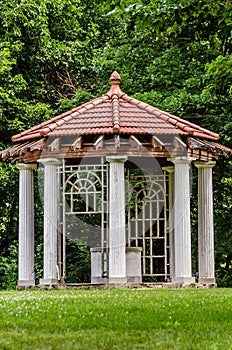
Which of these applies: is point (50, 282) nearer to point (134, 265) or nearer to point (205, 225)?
point (134, 265)

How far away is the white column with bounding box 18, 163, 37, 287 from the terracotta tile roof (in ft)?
3.30

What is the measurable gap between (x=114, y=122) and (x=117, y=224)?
255cm

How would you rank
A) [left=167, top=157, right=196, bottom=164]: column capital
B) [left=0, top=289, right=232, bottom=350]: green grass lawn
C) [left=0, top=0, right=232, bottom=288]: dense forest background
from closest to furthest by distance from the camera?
1. [left=0, top=289, right=232, bottom=350]: green grass lawn
2. [left=167, top=157, right=196, bottom=164]: column capital
3. [left=0, top=0, right=232, bottom=288]: dense forest background

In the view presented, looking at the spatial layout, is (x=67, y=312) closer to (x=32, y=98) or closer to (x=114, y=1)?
(x=114, y=1)

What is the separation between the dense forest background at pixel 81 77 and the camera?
26406mm

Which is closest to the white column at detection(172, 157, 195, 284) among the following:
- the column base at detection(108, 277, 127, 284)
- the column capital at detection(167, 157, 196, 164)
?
the column capital at detection(167, 157, 196, 164)

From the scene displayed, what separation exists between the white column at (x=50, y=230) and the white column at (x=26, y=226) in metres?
1.07

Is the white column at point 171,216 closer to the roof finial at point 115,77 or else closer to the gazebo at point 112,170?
the gazebo at point 112,170

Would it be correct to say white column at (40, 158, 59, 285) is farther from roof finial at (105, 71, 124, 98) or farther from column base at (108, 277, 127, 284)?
roof finial at (105, 71, 124, 98)

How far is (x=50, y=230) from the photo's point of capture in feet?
63.8

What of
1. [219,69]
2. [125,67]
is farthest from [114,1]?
[125,67]

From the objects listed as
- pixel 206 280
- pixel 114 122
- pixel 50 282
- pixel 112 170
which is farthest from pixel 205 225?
pixel 50 282

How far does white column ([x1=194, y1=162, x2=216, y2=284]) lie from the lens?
A: 20.8 m

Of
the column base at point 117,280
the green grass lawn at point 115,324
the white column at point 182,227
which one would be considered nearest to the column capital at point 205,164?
the white column at point 182,227
